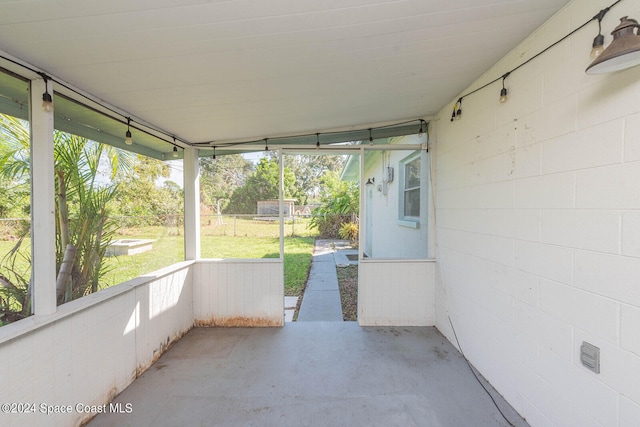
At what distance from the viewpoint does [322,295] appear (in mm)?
4520

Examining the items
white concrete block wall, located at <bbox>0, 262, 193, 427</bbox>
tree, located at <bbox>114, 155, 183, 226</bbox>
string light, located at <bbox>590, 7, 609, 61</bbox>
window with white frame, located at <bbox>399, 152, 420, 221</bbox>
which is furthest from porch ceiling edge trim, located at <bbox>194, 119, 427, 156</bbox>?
string light, located at <bbox>590, 7, 609, 61</bbox>

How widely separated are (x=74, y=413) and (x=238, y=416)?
3.45ft

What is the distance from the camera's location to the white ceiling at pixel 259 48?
50.4 inches

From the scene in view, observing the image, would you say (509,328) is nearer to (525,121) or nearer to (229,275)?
(525,121)

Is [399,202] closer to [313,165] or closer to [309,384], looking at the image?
[309,384]

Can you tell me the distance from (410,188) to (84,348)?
3.94m

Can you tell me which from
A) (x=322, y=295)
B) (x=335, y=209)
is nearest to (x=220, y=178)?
(x=322, y=295)

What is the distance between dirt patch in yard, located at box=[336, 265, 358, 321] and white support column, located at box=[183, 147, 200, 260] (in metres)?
2.21

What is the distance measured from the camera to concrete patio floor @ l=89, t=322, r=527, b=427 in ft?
6.31

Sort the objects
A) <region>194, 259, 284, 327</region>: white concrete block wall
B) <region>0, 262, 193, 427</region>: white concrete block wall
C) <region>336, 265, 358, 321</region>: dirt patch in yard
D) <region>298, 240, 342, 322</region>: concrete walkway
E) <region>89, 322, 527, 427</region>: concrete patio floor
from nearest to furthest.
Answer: <region>0, 262, 193, 427</region>: white concrete block wall
<region>89, 322, 527, 427</region>: concrete patio floor
<region>194, 259, 284, 327</region>: white concrete block wall
<region>298, 240, 342, 322</region>: concrete walkway
<region>336, 265, 358, 321</region>: dirt patch in yard

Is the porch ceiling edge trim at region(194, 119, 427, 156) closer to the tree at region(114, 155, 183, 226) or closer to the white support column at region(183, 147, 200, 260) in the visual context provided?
the white support column at region(183, 147, 200, 260)

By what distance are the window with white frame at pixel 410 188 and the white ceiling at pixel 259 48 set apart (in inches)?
52.3

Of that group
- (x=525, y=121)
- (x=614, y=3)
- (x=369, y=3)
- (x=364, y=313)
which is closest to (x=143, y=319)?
(x=364, y=313)

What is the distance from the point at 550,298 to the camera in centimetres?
168
